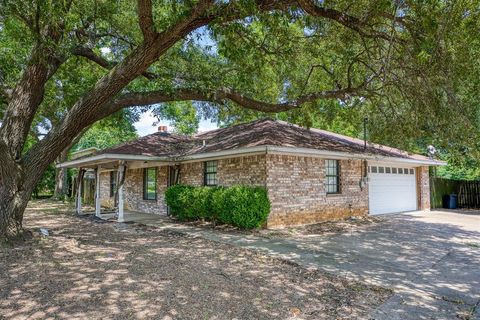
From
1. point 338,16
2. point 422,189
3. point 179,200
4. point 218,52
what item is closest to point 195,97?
point 218,52

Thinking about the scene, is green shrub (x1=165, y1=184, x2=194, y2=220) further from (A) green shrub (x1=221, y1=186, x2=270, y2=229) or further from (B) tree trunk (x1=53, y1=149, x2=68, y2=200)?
(B) tree trunk (x1=53, y1=149, x2=68, y2=200)

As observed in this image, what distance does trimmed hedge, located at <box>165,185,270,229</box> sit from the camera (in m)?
9.73

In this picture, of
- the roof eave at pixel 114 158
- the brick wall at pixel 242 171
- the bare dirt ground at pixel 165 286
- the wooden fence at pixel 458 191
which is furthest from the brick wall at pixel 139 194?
the wooden fence at pixel 458 191

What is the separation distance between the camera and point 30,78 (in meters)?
8.08

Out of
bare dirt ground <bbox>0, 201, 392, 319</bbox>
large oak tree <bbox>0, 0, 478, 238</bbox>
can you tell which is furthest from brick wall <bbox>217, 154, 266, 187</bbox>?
bare dirt ground <bbox>0, 201, 392, 319</bbox>

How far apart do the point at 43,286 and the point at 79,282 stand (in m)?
0.45

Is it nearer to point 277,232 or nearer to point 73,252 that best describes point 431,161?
point 277,232

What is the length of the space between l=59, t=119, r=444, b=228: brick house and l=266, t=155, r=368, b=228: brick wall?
0.10 ft

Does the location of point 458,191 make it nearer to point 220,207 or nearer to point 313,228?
point 313,228

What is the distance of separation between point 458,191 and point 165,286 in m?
19.9

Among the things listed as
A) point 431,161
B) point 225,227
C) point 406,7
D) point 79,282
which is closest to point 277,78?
point 225,227

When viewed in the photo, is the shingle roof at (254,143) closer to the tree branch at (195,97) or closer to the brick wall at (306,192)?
the brick wall at (306,192)

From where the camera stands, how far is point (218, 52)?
831 cm

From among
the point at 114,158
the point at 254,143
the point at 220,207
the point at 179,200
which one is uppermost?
the point at 254,143
